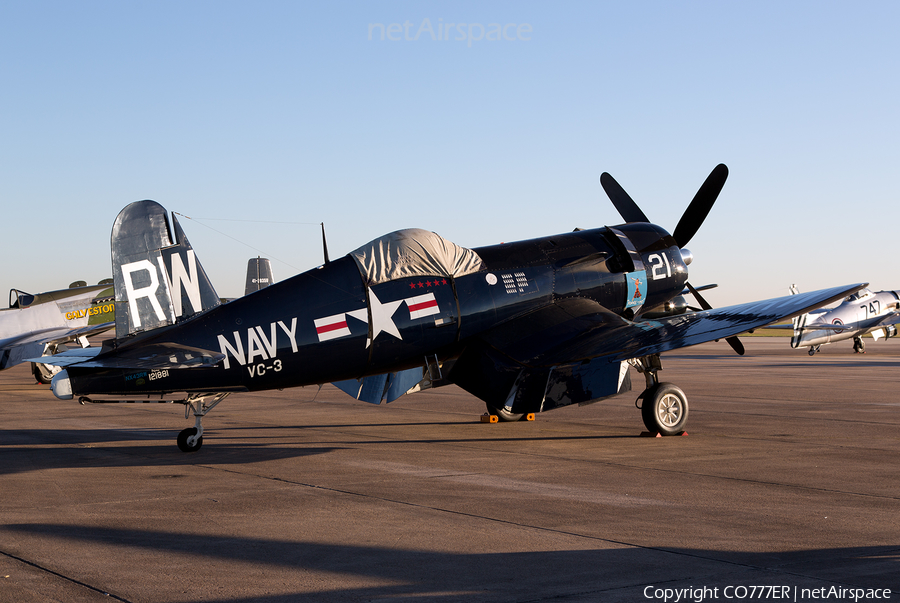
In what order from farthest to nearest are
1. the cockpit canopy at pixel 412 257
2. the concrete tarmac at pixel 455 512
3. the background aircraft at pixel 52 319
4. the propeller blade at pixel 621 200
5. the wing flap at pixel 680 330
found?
the background aircraft at pixel 52 319
the propeller blade at pixel 621 200
the wing flap at pixel 680 330
the cockpit canopy at pixel 412 257
the concrete tarmac at pixel 455 512

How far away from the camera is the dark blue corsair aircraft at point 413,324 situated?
34.1ft

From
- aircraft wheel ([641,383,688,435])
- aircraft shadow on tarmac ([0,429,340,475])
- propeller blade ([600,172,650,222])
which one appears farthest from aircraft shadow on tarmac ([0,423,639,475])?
propeller blade ([600,172,650,222])

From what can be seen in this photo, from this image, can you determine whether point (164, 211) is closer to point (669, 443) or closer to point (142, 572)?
point (142, 572)

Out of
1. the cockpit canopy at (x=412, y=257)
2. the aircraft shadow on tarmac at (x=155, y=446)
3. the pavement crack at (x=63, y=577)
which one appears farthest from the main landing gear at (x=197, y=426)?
the pavement crack at (x=63, y=577)

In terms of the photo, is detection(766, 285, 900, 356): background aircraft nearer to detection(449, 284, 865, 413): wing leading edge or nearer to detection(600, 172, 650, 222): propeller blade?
detection(600, 172, 650, 222): propeller blade

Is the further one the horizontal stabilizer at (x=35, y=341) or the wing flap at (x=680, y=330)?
the horizontal stabilizer at (x=35, y=341)

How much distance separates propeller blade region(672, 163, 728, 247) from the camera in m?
16.3

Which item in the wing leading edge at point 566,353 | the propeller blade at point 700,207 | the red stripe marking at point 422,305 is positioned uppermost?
the propeller blade at point 700,207

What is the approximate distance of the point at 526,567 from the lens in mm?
5598

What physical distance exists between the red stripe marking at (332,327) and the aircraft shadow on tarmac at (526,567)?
454 cm

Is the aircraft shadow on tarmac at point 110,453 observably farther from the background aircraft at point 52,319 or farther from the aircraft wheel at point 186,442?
the background aircraft at point 52,319

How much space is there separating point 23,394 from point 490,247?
18479 mm

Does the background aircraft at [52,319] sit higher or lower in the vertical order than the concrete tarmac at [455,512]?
higher

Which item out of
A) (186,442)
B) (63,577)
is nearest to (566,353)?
(186,442)
